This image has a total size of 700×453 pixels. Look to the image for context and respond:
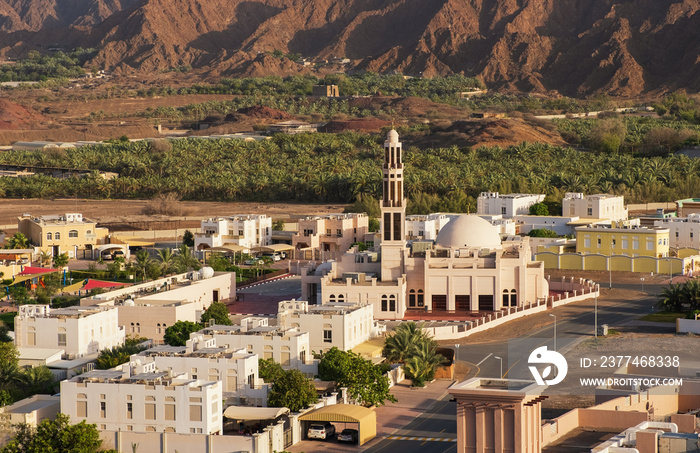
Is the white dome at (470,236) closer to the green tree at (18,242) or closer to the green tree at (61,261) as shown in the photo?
the green tree at (61,261)

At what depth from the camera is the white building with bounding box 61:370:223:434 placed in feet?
120

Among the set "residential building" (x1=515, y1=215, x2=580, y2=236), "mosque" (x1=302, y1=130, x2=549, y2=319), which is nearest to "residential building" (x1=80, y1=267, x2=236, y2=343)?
"mosque" (x1=302, y1=130, x2=549, y2=319)

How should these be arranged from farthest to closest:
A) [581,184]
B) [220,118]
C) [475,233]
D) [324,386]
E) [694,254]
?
[220,118] < [581,184] < [694,254] < [475,233] < [324,386]

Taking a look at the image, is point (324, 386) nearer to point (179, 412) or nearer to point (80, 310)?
point (179, 412)

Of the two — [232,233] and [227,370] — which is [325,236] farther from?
[227,370]

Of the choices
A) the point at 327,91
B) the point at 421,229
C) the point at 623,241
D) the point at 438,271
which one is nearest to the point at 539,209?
the point at 623,241

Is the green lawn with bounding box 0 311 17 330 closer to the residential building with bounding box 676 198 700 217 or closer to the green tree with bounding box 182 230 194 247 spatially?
the green tree with bounding box 182 230 194 247

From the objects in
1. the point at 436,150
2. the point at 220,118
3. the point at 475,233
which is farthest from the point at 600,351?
the point at 220,118

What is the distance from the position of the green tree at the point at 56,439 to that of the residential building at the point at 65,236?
136ft

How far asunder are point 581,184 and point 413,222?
25.3 m

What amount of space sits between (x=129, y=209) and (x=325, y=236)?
88.5 feet

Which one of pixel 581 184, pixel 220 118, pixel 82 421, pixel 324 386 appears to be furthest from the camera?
pixel 220 118

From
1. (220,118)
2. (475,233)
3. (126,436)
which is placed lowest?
(126,436)

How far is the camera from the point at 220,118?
562ft
